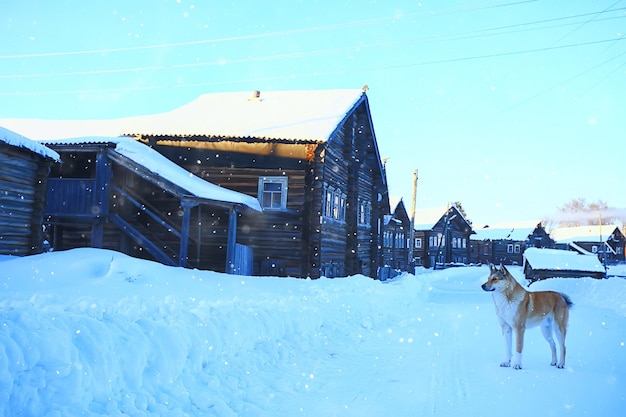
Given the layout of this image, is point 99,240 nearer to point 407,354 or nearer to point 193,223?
point 193,223

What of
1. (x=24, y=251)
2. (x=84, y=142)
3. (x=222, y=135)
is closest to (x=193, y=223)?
(x=222, y=135)

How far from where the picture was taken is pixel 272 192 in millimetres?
18953

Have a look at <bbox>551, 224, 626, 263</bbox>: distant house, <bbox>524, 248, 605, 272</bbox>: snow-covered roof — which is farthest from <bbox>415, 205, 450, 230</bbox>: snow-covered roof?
<bbox>551, 224, 626, 263</bbox>: distant house

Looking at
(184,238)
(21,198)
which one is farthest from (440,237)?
(21,198)

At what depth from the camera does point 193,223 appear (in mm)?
18281

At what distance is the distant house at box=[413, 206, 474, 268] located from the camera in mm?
55344

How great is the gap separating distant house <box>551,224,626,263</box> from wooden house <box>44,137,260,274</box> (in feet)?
238

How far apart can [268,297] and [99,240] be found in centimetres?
800

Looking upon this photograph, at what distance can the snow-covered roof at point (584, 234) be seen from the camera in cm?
7456

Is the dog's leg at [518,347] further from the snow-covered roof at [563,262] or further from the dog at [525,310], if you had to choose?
the snow-covered roof at [563,262]

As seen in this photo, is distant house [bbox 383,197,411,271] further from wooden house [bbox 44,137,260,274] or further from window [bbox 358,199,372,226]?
wooden house [bbox 44,137,260,274]

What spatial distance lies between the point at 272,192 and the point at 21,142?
30.0 feet

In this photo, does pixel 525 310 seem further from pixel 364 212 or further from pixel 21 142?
pixel 364 212

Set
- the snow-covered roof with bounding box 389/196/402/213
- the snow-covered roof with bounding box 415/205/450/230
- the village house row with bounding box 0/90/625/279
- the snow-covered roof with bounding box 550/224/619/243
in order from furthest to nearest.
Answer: the snow-covered roof with bounding box 550/224/619/243, the snow-covered roof with bounding box 415/205/450/230, the snow-covered roof with bounding box 389/196/402/213, the village house row with bounding box 0/90/625/279
